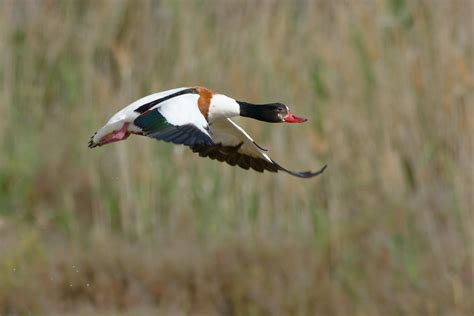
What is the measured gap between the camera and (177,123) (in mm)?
4051

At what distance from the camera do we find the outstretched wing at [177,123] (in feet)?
13.0

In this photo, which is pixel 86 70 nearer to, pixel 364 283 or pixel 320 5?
pixel 320 5

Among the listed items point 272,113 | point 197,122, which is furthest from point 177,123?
point 272,113

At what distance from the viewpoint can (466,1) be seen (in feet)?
24.3

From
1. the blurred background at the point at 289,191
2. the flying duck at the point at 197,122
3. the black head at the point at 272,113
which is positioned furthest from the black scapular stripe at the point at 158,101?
the blurred background at the point at 289,191

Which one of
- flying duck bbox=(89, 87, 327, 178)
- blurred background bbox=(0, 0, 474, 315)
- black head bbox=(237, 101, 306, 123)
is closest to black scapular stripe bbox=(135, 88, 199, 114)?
flying duck bbox=(89, 87, 327, 178)

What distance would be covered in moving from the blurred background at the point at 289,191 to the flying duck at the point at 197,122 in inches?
87.7

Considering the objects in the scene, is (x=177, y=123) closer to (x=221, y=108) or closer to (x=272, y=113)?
(x=221, y=108)

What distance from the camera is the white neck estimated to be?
172 inches

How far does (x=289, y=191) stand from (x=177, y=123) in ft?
11.2

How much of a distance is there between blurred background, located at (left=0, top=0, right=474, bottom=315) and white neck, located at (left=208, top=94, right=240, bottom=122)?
267 cm

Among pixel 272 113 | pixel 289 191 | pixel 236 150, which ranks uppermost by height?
pixel 272 113

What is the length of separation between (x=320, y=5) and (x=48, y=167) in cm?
191

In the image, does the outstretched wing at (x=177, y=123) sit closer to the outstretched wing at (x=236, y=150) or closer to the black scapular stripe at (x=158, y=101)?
the black scapular stripe at (x=158, y=101)
